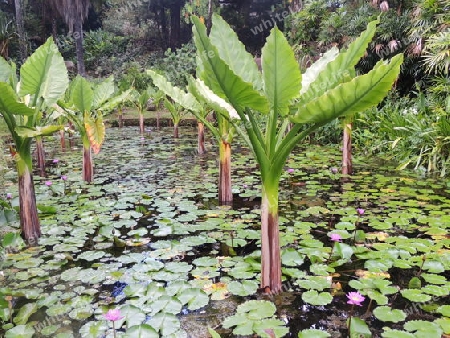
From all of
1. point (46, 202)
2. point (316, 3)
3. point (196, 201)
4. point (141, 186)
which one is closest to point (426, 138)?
point (196, 201)

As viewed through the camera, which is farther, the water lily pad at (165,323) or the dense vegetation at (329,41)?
the dense vegetation at (329,41)

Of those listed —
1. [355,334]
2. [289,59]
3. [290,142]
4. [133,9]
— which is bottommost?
[355,334]

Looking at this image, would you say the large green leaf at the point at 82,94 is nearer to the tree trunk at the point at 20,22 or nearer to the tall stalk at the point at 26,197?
the tall stalk at the point at 26,197

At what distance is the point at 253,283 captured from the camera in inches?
73.9

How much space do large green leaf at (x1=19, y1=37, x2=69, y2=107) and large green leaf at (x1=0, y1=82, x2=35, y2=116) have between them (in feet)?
0.83

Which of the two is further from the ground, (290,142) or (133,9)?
(133,9)

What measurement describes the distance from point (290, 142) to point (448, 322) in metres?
0.95

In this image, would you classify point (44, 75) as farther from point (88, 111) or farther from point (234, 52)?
point (88, 111)

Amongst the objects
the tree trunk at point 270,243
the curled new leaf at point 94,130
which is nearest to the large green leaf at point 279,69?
the tree trunk at point 270,243

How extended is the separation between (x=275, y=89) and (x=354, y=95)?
0.33 m

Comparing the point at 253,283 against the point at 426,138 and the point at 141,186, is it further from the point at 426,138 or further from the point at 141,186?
the point at 426,138

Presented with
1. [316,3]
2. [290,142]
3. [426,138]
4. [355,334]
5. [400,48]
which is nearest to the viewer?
[355,334]

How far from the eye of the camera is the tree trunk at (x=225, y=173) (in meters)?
3.23

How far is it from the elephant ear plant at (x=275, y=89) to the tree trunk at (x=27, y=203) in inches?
58.0
